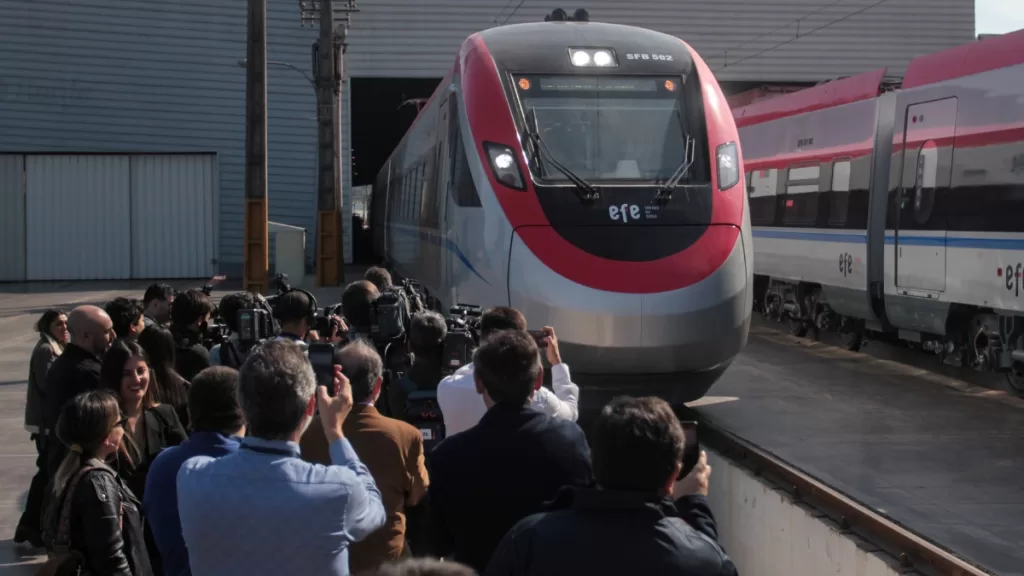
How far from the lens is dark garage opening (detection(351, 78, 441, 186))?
3654cm

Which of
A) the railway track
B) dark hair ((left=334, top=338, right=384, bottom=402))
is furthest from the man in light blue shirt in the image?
the railway track

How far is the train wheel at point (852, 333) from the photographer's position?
15.7m

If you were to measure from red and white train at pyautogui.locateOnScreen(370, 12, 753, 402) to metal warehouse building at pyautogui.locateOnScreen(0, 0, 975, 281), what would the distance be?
21.3m

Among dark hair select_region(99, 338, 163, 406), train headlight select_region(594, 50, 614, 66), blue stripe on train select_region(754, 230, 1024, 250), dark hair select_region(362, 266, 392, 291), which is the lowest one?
dark hair select_region(99, 338, 163, 406)

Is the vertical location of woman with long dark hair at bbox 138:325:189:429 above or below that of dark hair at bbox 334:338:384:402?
below

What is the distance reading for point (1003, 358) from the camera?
11.5 meters

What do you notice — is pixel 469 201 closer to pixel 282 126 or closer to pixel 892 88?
pixel 892 88

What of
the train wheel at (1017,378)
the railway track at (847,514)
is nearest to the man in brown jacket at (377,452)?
the railway track at (847,514)

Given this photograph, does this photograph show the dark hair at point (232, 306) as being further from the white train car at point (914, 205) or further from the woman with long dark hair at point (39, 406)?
the white train car at point (914, 205)

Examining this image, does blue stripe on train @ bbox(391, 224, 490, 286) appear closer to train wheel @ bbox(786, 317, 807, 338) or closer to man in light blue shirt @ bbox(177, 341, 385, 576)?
train wheel @ bbox(786, 317, 807, 338)

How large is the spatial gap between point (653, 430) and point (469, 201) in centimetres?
749

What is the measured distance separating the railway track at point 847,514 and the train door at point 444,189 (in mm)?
3125

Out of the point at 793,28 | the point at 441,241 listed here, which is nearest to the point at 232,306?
the point at 441,241

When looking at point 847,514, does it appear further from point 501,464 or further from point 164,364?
point 164,364
